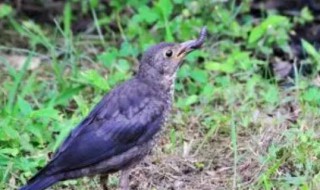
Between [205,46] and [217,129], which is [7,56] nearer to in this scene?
[205,46]

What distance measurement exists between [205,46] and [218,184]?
6.57 feet

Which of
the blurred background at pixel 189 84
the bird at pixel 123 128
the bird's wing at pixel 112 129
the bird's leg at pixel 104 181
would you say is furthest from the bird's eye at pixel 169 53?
the bird's leg at pixel 104 181

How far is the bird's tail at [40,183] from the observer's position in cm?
587

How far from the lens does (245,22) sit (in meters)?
8.70

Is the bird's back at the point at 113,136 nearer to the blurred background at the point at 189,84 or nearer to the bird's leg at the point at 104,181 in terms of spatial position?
the bird's leg at the point at 104,181

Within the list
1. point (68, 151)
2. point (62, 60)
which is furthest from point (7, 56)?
point (68, 151)

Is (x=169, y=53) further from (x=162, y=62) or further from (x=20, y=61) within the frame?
(x=20, y=61)

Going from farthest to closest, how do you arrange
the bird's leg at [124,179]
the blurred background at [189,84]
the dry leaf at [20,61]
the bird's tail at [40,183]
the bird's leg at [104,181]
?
the dry leaf at [20,61] < the blurred background at [189,84] < the bird's leg at [104,181] < the bird's leg at [124,179] < the bird's tail at [40,183]

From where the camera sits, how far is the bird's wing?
19.6 feet

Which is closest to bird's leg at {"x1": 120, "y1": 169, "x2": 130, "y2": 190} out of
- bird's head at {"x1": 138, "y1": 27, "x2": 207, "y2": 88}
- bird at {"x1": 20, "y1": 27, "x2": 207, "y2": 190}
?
bird at {"x1": 20, "y1": 27, "x2": 207, "y2": 190}

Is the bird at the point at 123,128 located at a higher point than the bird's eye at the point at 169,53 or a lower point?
lower

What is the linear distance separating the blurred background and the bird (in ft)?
1.76

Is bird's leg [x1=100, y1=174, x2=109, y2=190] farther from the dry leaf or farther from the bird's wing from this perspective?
the dry leaf

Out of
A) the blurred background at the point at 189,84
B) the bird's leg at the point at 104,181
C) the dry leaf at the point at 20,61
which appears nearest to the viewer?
the bird's leg at the point at 104,181
